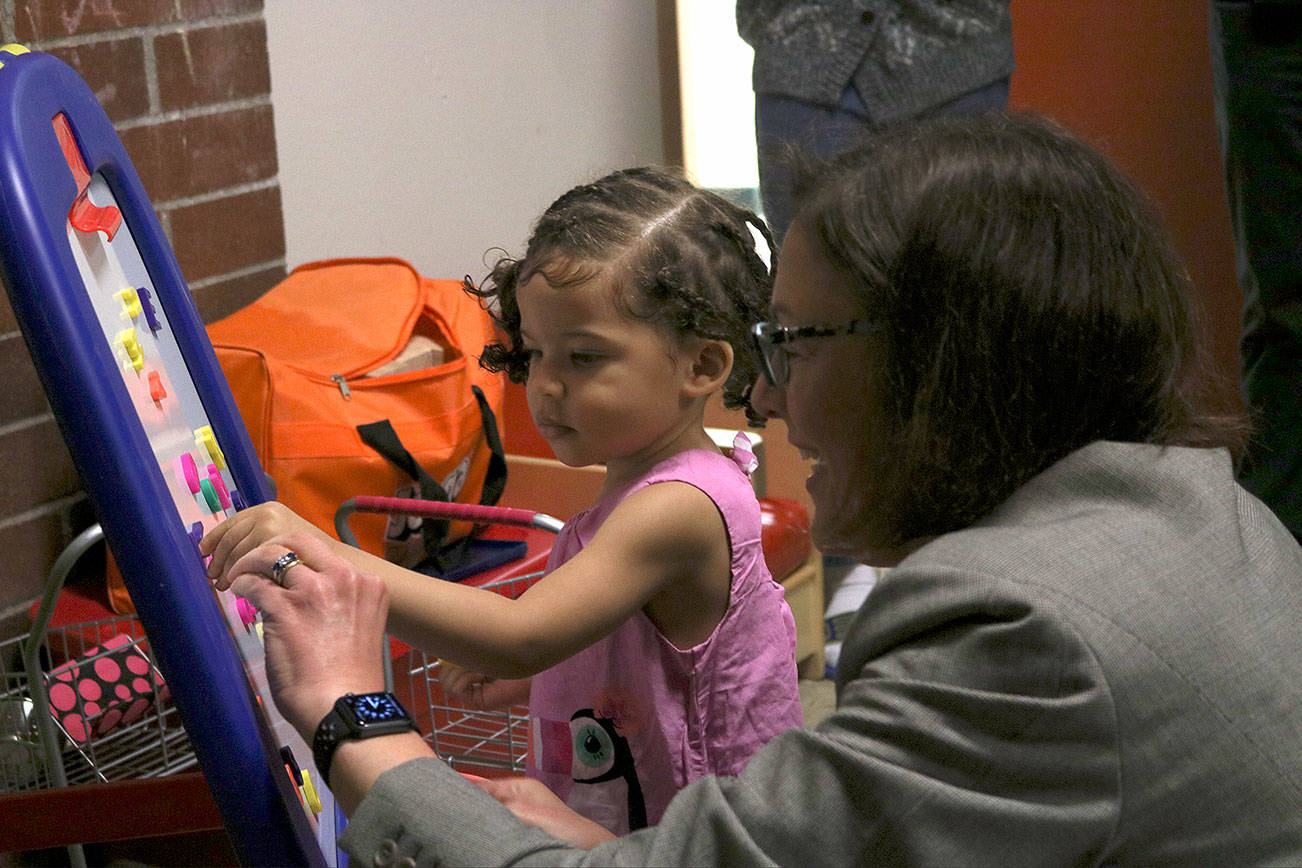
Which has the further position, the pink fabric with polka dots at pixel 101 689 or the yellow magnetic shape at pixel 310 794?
the pink fabric with polka dots at pixel 101 689

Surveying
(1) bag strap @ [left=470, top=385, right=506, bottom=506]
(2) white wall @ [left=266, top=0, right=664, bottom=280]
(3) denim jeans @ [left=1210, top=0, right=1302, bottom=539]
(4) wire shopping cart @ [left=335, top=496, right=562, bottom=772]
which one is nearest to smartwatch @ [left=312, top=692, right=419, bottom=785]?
(4) wire shopping cart @ [left=335, top=496, right=562, bottom=772]

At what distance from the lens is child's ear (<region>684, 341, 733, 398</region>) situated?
1.26 m

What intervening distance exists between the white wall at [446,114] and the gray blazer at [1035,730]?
1735 millimetres

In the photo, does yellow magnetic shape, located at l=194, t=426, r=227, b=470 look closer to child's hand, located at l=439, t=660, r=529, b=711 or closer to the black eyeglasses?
→ child's hand, located at l=439, t=660, r=529, b=711

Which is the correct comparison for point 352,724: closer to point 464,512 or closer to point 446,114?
point 464,512

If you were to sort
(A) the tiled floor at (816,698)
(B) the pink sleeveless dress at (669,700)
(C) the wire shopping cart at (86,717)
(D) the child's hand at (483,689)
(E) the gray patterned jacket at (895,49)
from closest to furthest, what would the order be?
(B) the pink sleeveless dress at (669,700) < (D) the child's hand at (483,689) < (C) the wire shopping cart at (86,717) < (E) the gray patterned jacket at (895,49) < (A) the tiled floor at (816,698)

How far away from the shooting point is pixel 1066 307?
0.82m

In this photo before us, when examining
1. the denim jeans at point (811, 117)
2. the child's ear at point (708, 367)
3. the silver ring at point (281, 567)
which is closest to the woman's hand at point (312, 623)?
the silver ring at point (281, 567)

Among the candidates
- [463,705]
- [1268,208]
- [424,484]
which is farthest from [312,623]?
[1268,208]

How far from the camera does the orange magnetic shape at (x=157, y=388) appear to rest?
3.24 ft

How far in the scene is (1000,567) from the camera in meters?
0.75

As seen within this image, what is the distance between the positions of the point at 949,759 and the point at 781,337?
31 centimetres

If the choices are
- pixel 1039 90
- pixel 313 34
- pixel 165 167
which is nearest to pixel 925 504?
pixel 165 167

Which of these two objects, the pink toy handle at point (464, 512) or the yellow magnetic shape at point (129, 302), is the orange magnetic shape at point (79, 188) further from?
the pink toy handle at point (464, 512)
